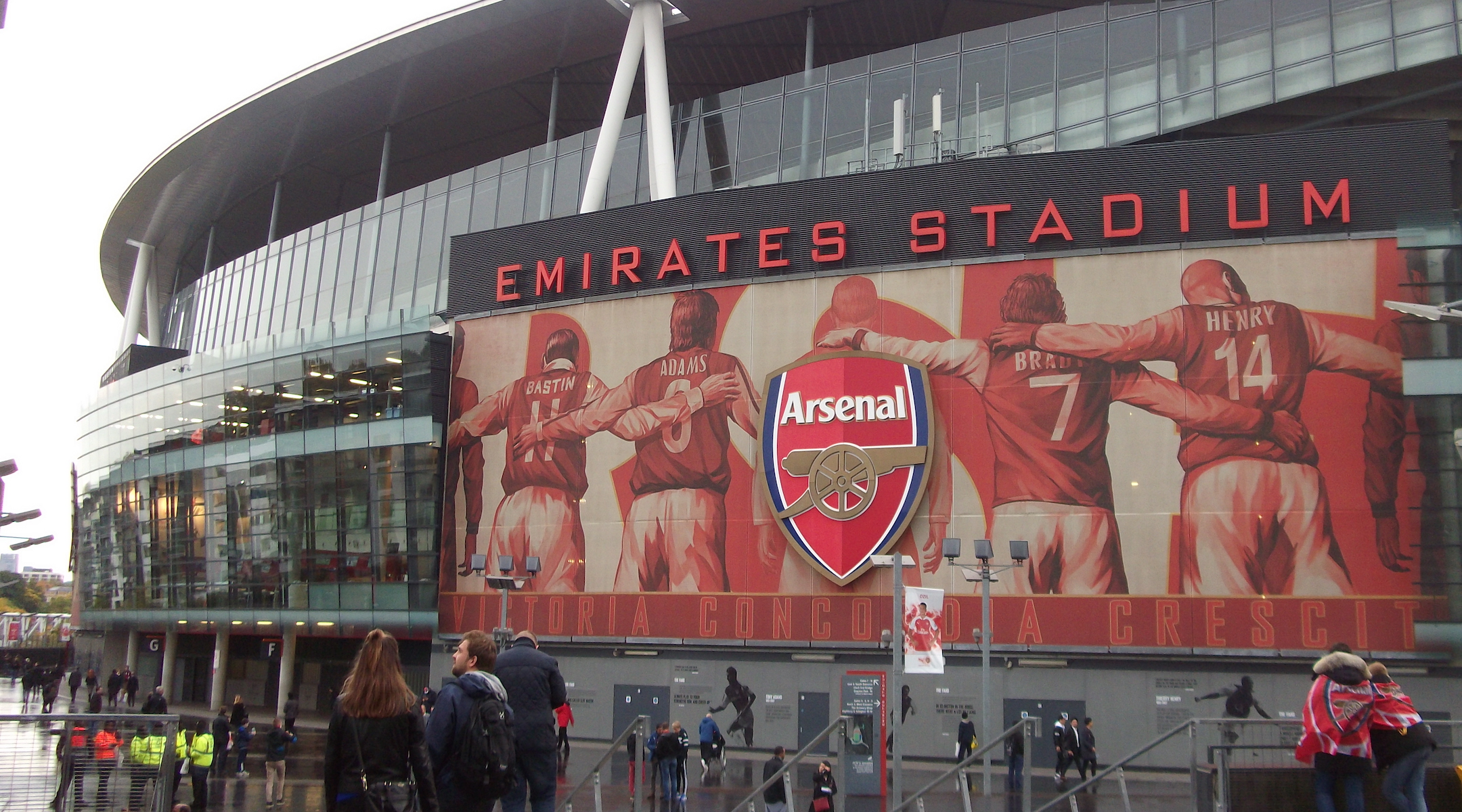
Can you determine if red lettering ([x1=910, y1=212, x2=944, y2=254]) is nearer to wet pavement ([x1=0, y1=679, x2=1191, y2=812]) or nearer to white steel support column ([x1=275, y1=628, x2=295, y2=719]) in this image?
wet pavement ([x1=0, y1=679, x2=1191, y2=812])

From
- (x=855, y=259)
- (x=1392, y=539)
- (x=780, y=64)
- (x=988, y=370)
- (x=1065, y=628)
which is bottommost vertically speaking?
(x=1065, y=628)

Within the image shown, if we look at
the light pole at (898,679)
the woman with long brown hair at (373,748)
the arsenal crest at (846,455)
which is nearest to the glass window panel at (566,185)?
the arsenal crest at (846,455)

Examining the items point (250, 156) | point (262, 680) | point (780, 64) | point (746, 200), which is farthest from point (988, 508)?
point (250, 156)

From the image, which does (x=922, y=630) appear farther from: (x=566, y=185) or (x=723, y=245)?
(x=566, y=185)

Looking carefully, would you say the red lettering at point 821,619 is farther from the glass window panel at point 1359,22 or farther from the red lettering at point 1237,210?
the glass window panel at point 1359,22

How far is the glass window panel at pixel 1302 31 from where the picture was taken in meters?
34.2

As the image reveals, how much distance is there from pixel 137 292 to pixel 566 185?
34208 millimetres

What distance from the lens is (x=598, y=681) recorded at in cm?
3522

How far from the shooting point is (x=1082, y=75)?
119 feet

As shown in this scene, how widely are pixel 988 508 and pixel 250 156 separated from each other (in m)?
40.1

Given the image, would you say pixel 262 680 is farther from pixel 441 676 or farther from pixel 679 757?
pixel 679 757

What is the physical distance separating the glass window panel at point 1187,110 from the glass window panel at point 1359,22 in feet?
11.6

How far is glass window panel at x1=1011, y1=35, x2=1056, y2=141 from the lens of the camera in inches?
1446

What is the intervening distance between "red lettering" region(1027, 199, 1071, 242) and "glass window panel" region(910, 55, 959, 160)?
5991mm
